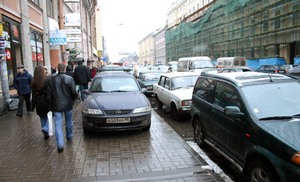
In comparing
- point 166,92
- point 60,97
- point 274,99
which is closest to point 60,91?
point 60,97

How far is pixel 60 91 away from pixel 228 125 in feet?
11.0

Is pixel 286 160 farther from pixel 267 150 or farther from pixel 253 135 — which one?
pixel 253 135

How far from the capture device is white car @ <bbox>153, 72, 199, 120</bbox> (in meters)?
8.89

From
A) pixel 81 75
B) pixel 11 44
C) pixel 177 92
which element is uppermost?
pixel 11 44

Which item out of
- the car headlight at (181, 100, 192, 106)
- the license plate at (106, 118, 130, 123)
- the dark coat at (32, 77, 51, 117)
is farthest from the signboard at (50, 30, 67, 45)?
the license plate at (106, 118, 130, 123)

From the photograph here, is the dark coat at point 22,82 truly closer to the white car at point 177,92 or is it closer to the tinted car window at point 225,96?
the white car at point 177,92

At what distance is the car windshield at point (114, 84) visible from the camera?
826 cm

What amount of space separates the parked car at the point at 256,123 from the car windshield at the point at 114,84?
9.33 feet

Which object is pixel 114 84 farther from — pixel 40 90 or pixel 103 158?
pixel 103 158

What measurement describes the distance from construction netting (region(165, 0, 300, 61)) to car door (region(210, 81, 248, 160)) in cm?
2467

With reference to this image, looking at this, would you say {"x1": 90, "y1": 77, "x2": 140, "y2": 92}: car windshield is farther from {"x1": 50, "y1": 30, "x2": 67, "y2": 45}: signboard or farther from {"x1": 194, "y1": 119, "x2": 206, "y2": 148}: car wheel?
{"x1": 50, "y1": 30, "x2": 67, "y2": 45}: signboard

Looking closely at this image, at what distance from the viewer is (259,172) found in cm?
383

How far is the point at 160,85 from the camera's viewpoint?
1166 centimetres

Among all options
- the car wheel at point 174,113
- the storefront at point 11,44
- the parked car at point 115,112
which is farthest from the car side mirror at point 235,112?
the storefront at point 11,44
